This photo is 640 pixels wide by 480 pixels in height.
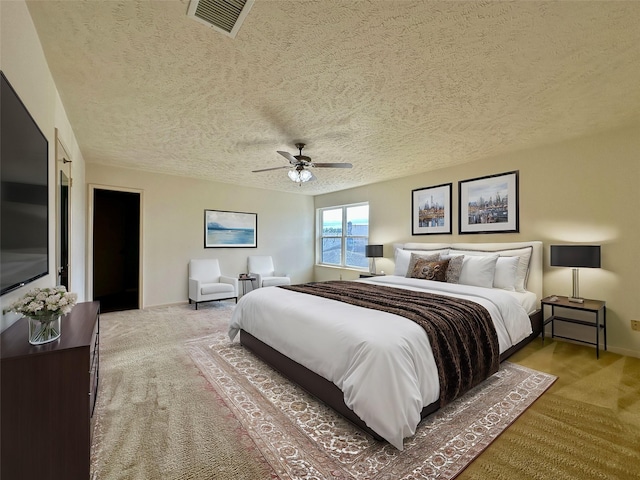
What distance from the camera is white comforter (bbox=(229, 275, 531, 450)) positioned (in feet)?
5.48

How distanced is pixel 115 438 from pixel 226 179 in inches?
184

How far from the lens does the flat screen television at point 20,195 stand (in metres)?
1.20

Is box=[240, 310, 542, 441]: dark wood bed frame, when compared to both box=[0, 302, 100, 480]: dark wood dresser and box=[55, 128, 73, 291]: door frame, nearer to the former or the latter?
box=[0, 302, 100, 480]: dark wood dresser

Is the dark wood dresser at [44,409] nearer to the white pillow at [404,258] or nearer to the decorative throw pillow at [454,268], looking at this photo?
the decorative throw pillow at [454,268]

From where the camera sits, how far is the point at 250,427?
1.92 metres

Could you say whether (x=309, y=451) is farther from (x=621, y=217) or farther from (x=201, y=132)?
(x=621, y=217)

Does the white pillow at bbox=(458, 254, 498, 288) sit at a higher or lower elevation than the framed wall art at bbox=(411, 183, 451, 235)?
lower

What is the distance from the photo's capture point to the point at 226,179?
5.75 m

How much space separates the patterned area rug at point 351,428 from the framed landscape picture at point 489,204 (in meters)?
2.10

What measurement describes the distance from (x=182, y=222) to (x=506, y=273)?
5.37 m

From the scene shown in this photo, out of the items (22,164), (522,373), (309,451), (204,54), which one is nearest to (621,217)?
(522,373)

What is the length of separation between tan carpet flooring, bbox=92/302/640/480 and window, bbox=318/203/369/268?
3.80m

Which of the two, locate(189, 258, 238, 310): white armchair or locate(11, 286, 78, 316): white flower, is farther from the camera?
locate(189, 258, 238, 310): white armchair

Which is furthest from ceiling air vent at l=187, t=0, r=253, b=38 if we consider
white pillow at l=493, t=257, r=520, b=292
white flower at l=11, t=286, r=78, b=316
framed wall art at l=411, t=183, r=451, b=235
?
framed wall art at l=411, t=183, r=451, b=235
